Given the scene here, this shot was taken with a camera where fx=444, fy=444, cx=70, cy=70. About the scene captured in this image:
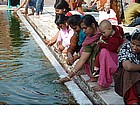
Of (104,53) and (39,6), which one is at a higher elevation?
(104,53)

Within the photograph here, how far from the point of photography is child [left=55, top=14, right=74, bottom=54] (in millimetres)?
6434

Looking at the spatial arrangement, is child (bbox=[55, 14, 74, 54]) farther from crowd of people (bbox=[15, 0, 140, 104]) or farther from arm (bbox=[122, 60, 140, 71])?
arm (bbox=[122, 60, 140, 71])

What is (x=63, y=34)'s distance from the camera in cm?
675

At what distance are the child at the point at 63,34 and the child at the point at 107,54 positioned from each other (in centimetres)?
160

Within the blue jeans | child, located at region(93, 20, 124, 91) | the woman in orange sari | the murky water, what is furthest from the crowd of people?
the blue jeans

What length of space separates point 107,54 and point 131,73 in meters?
0.68

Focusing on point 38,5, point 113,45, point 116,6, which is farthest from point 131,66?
point 38,5

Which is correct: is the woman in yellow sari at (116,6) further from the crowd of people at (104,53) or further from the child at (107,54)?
the child at (107,54)

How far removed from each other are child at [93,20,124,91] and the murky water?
41 centimetres

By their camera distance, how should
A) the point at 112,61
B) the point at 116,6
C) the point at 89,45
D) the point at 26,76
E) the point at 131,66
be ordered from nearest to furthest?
the point at 131,66 < the point at 112,61 < the point at 89,45 < the point at 26,76 < the point at 116,6

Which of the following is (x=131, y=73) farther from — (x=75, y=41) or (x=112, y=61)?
(x=75, y=41)

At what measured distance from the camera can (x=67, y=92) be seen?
5.09 m
